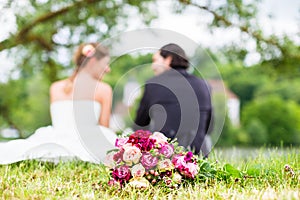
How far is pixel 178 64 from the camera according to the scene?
3.88m

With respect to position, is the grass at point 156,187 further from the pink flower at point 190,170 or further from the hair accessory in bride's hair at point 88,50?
the hair accessory in bride's hair at point 88,50

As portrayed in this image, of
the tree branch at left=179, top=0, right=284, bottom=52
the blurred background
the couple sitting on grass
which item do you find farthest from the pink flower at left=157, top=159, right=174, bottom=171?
the tree branch at left=179, top=0, right=284, bottom=52

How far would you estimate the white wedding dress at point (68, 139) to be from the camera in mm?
3268

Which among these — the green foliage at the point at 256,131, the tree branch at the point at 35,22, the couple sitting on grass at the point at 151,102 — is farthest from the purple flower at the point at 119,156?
the green foliage at the point at 256,131

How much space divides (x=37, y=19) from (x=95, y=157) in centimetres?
304

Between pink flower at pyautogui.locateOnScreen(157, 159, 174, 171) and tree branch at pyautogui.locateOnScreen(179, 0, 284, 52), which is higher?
tree branch at pyautogui.locateOnScreen(179, 0, 284, 52)

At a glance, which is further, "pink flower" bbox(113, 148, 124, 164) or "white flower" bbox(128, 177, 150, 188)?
"pink flower" bbox(113, 148, 124, 164)

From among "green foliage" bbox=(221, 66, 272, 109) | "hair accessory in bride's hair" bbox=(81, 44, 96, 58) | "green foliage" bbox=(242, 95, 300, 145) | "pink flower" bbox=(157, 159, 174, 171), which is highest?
"green foliage" bbox=(221, 66, 272, 109)

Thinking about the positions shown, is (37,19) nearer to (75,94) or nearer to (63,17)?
(63,17)

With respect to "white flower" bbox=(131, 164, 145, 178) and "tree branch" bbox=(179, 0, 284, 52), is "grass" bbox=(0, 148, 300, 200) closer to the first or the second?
"white flower" bbox=(131, 164, 145, 178)

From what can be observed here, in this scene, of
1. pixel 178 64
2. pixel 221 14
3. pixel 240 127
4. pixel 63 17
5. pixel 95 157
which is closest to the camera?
pixel 95 157

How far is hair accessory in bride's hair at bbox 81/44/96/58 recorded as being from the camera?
3914 millimetres

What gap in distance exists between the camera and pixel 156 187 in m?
2.29

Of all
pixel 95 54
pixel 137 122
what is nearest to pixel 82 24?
pixel 95 54
